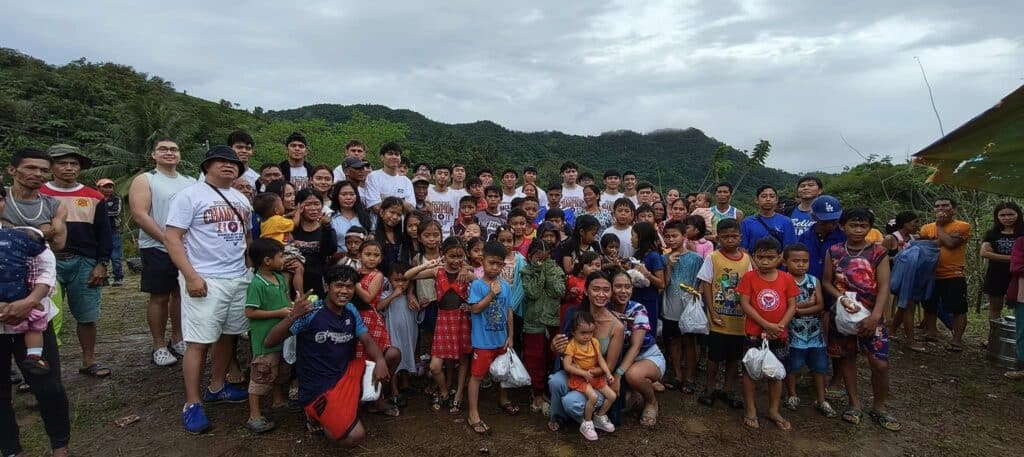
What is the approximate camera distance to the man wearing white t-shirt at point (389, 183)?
525 cm

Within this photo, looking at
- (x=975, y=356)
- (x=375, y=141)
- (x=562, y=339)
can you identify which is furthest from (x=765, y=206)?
(x=375, y=141)

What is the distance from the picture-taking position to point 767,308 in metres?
3.54

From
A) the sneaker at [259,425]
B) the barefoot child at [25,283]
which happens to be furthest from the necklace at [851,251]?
the barefoot child at [25,283]

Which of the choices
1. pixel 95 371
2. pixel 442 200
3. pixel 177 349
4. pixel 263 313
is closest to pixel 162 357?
pixel 177 349

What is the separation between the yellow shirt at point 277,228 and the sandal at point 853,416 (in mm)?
4673

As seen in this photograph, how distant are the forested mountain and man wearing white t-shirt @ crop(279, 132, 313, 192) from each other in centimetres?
656

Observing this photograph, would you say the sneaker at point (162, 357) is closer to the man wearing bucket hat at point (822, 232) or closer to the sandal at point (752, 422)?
the sandal at point (752, 422)

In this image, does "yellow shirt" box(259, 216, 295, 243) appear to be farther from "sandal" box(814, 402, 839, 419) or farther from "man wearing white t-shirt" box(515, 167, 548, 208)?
"sandal" box(814, 402, 839, 419)

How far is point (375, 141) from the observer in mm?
29516

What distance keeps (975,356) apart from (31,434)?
350 inches

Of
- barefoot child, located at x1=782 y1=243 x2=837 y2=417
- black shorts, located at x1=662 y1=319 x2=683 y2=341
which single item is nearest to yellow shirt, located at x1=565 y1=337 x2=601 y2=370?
black shorts, located at x1=662 y1=319 x2=683 y2=341

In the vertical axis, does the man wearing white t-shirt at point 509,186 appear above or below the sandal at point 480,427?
above

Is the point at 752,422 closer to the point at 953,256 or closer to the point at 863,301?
the point at 863,301

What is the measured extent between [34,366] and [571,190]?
5632mm
